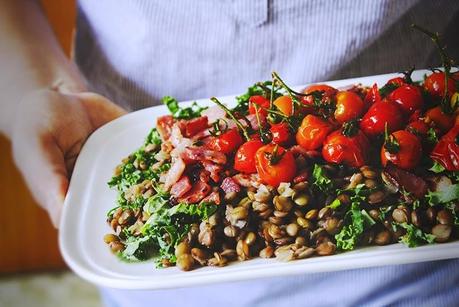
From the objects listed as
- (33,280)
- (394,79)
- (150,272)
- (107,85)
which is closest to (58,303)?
(33,280)

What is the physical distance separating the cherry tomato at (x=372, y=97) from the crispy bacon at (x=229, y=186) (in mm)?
145

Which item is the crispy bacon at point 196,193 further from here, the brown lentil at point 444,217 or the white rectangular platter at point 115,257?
the brown lentil at point 444,217

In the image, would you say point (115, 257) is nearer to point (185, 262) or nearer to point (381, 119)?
point (185, 262)

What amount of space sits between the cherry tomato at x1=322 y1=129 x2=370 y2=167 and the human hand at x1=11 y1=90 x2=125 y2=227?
0.24m

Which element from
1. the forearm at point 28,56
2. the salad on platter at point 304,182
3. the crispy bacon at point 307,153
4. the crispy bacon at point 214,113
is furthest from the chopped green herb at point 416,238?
the forearm at point 28,56

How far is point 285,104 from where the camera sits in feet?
1.76

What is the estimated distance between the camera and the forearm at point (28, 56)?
0.66 metres

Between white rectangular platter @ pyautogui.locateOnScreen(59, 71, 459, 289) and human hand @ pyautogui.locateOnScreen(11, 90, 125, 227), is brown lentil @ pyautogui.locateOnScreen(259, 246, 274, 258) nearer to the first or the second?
white rectangular platter @ pyautogui.locateOnScreen(59, 71, 459, 289)

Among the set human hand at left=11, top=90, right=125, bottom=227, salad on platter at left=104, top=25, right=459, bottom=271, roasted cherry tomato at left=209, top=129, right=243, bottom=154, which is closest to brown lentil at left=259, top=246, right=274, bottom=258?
salad on platter at left=104, top=25, right=459, bottom=271

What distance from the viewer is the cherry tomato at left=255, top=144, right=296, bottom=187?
482mm

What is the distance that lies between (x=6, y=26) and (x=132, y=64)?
0.14m

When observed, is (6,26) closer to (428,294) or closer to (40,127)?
(40,127)

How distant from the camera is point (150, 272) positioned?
460mm

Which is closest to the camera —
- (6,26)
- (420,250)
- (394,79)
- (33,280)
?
(420,250)
